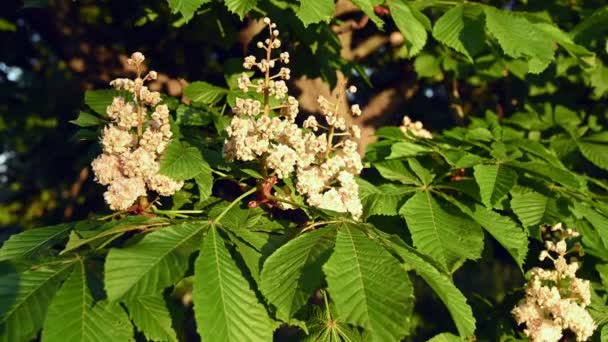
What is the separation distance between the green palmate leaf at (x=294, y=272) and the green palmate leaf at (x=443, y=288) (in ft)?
0.56

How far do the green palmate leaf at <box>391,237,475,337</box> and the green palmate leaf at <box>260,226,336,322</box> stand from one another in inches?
6.7

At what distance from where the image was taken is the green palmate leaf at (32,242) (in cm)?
149

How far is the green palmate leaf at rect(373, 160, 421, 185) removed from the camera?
81.1 inches

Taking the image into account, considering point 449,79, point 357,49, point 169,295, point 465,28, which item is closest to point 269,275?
point 169,295

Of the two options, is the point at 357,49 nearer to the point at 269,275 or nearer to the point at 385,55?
the point at 385,55

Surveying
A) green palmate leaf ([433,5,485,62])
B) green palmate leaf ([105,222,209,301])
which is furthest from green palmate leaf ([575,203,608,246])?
green palmate leaf ([105,222,209,301])

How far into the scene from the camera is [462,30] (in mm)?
2256

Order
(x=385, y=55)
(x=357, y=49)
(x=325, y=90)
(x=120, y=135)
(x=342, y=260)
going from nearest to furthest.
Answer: (x=342, y=260)
(x=120, y=135)
(x=325, y=90)
(x=357, y=49)
(x=385, y=55)

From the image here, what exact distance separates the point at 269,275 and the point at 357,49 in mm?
2484

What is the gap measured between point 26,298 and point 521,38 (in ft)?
5.73

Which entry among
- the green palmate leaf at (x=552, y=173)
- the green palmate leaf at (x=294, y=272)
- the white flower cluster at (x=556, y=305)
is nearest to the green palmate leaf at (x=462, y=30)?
the green palmate leaf at (x=552, y=173)

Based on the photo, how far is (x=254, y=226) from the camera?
1.58 m

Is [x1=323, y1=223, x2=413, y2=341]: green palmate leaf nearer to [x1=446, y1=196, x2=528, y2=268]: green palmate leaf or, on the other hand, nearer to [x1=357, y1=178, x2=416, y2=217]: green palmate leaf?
[x1=357, y1=178, x2=416, y2=217]: green palmate leaf

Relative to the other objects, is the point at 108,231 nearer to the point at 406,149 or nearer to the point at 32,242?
the point at 32,242
